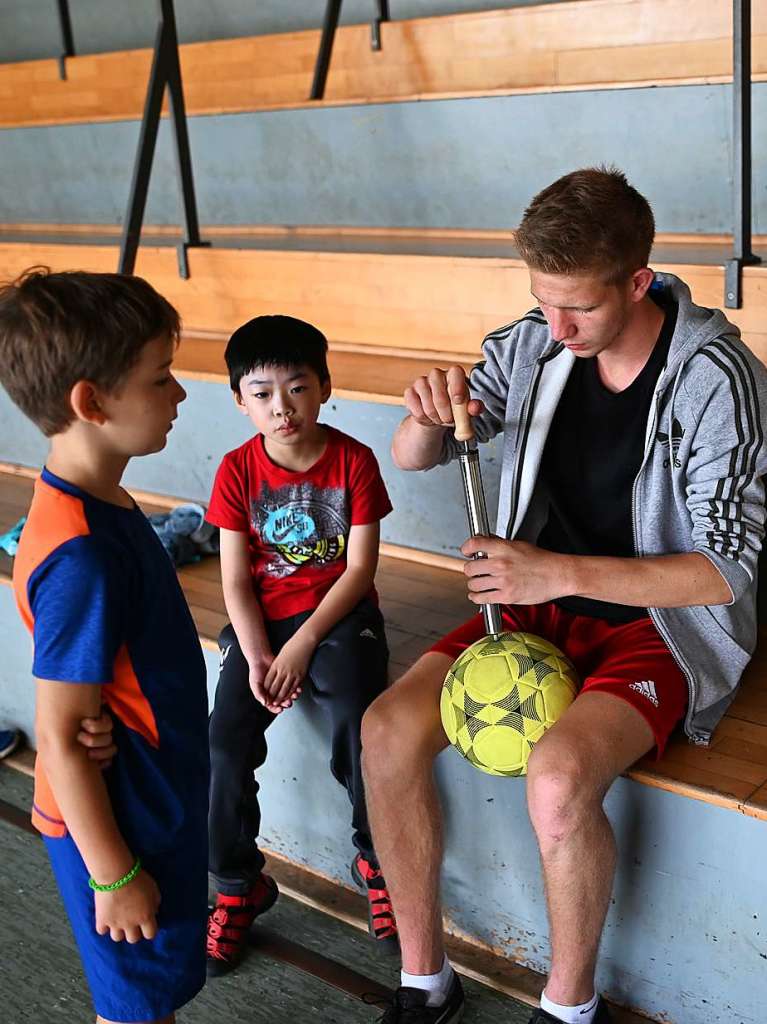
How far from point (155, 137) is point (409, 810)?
1830 millimetres

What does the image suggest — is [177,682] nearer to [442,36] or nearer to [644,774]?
[644,774]

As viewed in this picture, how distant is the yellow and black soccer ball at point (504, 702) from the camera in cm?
157

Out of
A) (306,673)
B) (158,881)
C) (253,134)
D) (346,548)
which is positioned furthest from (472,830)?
(253,134)

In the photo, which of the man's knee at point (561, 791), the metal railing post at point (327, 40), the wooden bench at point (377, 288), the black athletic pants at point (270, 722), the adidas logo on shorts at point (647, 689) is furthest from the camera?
the metal railing post at point (327, 40)

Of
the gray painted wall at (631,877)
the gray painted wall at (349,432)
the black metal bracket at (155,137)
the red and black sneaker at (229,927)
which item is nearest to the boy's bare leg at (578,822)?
the gray painted wall at (631,877)

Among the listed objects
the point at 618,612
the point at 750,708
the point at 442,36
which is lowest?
the point at 750,708

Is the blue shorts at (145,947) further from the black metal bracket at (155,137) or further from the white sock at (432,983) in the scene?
the black metal bracket at (155,137)

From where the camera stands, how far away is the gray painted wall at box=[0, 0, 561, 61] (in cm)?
395

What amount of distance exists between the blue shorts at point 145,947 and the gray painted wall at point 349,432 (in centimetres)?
102

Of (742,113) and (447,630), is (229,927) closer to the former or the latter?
(447,630)

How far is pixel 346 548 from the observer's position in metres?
1.90

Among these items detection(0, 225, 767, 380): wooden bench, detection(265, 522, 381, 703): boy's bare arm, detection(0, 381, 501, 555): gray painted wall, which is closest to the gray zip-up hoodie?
detection(265, 522, 381, 703): boy's bare arm

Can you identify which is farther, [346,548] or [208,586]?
[208,586]

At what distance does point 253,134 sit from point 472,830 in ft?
7.62
